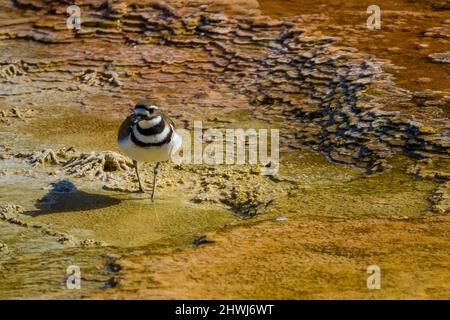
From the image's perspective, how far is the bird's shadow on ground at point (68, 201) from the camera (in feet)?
27.8

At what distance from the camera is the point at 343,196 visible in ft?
27.0

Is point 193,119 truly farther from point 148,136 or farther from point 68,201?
point 68,201

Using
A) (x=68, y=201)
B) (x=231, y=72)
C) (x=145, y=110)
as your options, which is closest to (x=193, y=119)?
(x=231, y=72)

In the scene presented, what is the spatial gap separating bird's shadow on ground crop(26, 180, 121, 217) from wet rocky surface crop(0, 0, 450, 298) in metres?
0.02

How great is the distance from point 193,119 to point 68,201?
2518 millimetres

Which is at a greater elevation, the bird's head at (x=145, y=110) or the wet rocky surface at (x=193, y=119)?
the bird's head at (x=145, y=110)

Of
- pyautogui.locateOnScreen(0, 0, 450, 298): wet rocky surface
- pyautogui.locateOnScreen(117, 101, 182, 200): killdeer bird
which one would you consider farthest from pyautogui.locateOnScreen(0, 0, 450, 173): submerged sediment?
pyautogui.locateOnScreen(117, 101, 182, 200): killdeer bird

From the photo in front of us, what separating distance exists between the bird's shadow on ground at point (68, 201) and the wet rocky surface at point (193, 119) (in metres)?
0.02

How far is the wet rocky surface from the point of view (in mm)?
7840

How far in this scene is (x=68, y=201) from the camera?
8.65m

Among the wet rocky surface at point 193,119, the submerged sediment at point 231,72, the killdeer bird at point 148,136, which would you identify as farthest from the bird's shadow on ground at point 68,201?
the submerged sediment at point 231,72

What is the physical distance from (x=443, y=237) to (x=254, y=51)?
18.4ft

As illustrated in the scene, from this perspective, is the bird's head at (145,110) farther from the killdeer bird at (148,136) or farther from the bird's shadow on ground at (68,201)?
the bird's shadow on ground at (68,201)
